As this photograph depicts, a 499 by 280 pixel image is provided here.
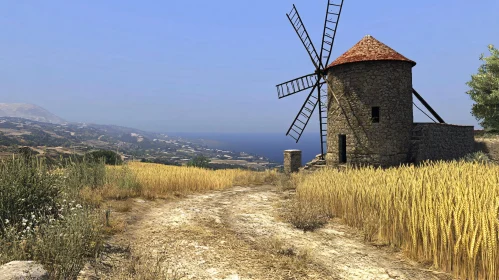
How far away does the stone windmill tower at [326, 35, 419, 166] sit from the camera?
50.8ft

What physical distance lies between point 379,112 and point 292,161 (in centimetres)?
668

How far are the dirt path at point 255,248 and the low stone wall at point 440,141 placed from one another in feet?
36.2

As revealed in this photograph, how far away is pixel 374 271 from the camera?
4.75 metres

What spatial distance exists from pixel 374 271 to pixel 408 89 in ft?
47.3

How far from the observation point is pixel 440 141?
16.7 metres

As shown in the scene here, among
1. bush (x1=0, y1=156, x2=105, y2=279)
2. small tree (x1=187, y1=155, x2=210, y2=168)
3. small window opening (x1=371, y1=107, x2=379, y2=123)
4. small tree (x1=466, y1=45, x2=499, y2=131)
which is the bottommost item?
small tree (x1=187, y1=155, x2=210, y2=168)

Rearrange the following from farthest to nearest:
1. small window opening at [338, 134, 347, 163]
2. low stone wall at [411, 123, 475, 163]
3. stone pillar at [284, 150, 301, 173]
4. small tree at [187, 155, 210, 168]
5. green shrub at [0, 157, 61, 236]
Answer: small tree at [187, 155, 210, 168] < stone pillar at [284, 150, 301, 173] < small window opening at [338, 134, 347, 163] < low stone wall at [411, 123, 475, 163] < green shrub at [0, 157, 61, 236]

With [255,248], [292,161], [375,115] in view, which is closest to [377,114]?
[375,115]

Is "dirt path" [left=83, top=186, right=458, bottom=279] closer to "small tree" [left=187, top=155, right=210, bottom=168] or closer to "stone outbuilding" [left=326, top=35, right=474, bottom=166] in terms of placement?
"stone outbuilding" [left=326, top=35, right=474, bottom=166]

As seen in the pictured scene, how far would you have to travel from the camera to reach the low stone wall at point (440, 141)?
1578 centimetres

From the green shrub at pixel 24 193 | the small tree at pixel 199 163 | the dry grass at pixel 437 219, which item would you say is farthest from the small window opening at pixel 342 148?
the small tree at pixel 199 163

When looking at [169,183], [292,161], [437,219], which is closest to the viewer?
[437,219]

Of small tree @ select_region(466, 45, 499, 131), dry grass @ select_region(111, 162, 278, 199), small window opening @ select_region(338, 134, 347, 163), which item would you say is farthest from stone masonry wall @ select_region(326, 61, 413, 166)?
small tree @ select_region(466, 45, 499, 131)

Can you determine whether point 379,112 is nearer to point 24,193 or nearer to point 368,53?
point 368,53
